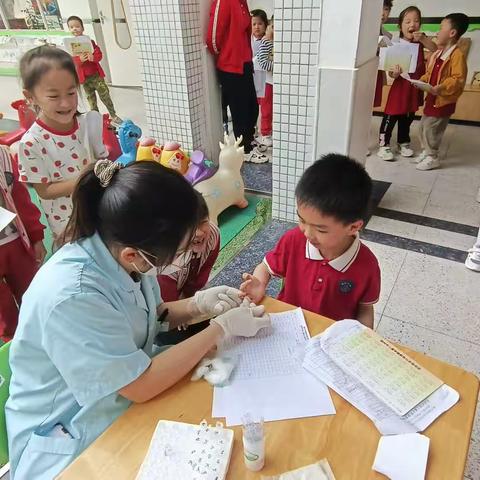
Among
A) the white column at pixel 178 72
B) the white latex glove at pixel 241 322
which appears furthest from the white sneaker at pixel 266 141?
the white latex glove at pixel 241 322

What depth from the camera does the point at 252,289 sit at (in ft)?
3.87

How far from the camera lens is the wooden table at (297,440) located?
73 cm

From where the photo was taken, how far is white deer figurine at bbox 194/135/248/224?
2662mm

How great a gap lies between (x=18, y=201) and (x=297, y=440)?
1448 mm

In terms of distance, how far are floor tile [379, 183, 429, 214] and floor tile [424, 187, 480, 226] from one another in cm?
5

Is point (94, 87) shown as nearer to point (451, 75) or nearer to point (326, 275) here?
point (451, 75)

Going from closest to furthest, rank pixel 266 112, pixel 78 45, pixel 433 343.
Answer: pixel 433 343 < pixel 266 112 < pixel 78 45

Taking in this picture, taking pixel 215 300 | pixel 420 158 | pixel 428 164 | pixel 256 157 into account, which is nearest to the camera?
pixel 215 300

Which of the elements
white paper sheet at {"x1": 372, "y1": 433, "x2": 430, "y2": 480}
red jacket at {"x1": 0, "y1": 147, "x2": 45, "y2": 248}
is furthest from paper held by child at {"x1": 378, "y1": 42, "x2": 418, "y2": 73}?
white paper sheet at {"x1": 372, "y1": 433, "x2": 430, "y2": 480}

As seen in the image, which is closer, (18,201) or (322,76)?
(18,201)

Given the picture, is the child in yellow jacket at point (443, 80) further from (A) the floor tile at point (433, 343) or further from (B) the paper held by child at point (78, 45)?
(B) the paper held by child at point (78, 45)

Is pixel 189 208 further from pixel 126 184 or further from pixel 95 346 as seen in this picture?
pixel 95 346

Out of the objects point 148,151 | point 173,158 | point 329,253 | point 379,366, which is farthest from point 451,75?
point 379,366

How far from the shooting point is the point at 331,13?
6.80 ft
